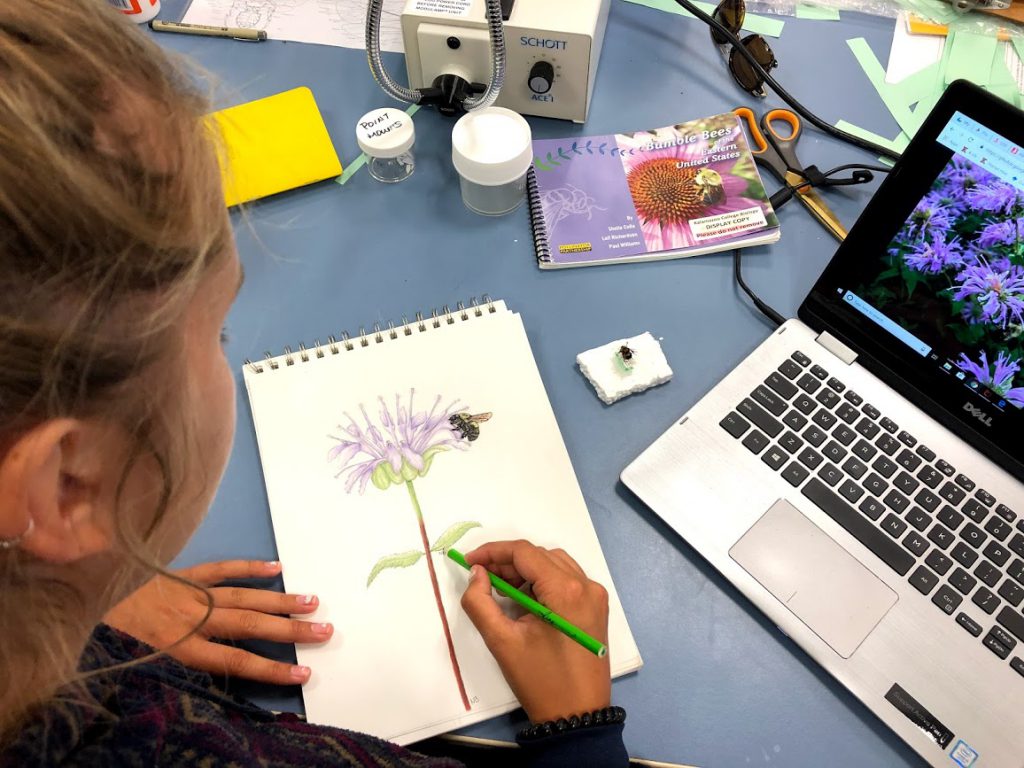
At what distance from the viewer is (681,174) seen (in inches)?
30.3

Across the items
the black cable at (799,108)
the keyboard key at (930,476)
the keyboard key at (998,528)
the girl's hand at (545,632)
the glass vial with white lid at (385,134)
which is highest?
the black cable at (799,108)

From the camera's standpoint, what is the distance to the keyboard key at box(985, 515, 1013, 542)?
563mm

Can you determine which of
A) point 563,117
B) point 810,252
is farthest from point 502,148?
point 810,252

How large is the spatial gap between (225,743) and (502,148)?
545mm

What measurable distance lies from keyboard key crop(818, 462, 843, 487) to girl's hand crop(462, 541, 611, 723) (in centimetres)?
21

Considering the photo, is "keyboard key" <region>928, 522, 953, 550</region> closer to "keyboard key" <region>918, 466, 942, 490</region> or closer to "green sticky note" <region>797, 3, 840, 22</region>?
"keyboard key" <region>918, 466, 942, 490</region>

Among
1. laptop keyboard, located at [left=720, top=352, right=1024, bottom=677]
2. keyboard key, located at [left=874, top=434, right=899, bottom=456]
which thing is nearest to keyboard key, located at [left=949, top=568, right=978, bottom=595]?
laptop keyboard, located at [left=720, top=352, right=1024, bottom=677]

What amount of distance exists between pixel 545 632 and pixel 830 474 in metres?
0.27

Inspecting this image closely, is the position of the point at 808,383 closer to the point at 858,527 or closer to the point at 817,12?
the point at 858,527

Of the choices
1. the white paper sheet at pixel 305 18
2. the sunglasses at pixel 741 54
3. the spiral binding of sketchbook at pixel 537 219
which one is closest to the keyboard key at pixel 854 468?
the spiral binding of sketchbook at pixel 537 219

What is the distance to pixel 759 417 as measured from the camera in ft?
2.02

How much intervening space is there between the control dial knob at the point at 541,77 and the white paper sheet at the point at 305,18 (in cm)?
21

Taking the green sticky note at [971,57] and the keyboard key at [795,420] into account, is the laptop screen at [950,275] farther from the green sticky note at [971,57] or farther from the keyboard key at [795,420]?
the green sticky note at [971,57]

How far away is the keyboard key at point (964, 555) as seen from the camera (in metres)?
0.55
